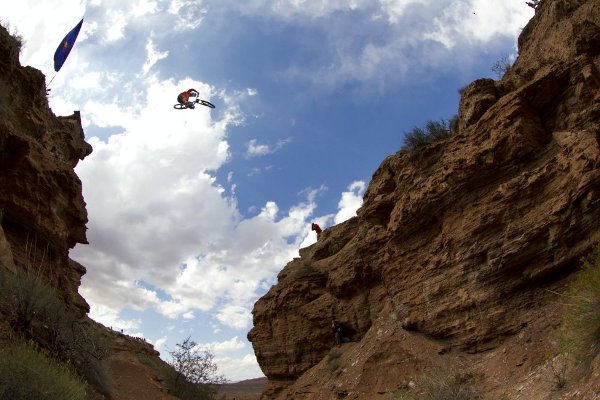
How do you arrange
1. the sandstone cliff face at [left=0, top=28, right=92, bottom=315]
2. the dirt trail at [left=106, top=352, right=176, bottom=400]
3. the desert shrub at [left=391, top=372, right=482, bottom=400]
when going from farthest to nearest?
the dirt trail at [left=106, top=352, right=176, bottom=400] < the sandstone cliff face at [left=0, top=28, right=92, bottom=315] < the desert shrub at [left=391, top=372, right=482, bottom=400]

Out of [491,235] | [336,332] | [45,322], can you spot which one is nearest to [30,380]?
[45,322]

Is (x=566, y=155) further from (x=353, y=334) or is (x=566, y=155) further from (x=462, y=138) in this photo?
(x=353, y=334)

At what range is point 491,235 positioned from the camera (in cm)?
1373

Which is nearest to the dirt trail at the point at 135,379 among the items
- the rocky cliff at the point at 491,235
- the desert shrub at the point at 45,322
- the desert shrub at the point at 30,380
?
the rocky cliff at the point at 491,235

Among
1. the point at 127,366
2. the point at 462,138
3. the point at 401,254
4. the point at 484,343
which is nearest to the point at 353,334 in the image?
the point at 401,254

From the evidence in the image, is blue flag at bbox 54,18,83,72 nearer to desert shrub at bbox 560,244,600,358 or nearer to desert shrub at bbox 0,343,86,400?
desert shrub at bbox 0,343,86,400

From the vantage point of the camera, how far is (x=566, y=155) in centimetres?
1218

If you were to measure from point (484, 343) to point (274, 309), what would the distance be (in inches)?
559

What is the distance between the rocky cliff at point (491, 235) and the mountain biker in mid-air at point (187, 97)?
9.07m

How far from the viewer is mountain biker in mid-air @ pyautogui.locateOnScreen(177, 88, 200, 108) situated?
21.7 m

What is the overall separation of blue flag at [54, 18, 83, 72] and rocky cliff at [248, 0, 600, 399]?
13775mm

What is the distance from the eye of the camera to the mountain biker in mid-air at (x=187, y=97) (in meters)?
21.7

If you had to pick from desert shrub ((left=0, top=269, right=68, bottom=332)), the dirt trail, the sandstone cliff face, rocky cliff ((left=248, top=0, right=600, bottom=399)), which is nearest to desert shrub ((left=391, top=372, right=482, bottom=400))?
rocky cliff ((left=248, top=0, right=600, bottom=399))

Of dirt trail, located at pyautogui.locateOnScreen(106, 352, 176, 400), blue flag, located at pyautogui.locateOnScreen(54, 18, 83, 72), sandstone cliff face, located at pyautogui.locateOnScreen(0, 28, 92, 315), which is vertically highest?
blue flag, located at pyautogui.locateOnScreen(54, 18, 83, 72)
